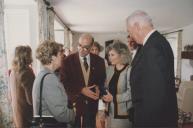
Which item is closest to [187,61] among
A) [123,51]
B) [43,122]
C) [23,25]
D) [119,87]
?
[23,25]

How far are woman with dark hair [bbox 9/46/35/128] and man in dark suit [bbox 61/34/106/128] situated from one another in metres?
0.37

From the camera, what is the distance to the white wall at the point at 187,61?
30.3ft

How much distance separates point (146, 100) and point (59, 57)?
777 millimetres

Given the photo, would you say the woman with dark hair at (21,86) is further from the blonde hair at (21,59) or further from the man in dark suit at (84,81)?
the man in dark suit at (84,81)

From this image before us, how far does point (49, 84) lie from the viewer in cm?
195

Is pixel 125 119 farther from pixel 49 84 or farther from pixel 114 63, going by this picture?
pixel 49 84

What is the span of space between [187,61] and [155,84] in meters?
8.23

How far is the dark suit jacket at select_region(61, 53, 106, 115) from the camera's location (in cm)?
286

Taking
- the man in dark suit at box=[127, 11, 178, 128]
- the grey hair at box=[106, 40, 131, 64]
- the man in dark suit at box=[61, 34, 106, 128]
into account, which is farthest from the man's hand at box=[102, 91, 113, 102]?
the man in dark suit at box=[127, 11, 178, 128]

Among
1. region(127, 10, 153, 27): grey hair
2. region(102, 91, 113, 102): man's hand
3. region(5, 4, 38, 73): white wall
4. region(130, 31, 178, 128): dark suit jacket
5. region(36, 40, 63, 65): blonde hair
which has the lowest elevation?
region(102, 91, 113, 102): man's hand

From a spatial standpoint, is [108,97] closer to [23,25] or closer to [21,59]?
[21,59]

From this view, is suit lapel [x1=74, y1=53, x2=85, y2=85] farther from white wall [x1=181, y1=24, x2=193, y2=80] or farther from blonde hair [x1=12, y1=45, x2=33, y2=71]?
white wall [x1=181, y1=24, x2=193, y2=80]

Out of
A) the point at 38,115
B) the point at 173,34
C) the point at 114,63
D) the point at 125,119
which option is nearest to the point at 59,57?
the point at 38,115

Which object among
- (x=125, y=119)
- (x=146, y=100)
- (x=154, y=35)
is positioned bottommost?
(x=125, y=119)
